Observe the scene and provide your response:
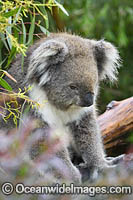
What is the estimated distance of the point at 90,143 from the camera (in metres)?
3.56

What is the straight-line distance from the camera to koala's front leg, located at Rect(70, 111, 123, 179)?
3.53m

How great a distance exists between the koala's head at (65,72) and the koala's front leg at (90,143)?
0.34 meters

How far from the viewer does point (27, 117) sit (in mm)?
3117

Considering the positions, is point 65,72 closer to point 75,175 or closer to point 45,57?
point 45,57

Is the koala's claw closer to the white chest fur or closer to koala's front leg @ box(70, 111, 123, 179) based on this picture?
koala's front leg @ box(70, 111, 123, 179)

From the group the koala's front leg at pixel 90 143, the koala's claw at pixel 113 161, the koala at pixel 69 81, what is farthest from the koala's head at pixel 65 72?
the koala's claw at pixel 113 161

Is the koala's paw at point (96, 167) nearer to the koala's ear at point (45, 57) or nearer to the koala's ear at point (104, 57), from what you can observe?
the koala's ear at point (104, 57)

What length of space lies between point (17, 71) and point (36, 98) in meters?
0.32

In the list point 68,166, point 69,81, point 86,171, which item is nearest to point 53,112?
point 69,81

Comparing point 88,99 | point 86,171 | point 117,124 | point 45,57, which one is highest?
point 45,57

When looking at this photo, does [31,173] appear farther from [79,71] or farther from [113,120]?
[113,120]

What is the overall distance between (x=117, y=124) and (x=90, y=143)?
0.34 metres

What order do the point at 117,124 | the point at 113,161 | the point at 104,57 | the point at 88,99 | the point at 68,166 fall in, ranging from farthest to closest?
the point at 117,124 < the point at 113,161 < the point at 104,57 < the point at 68,166 < the point at 88,99

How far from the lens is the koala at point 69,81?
3.11 m
